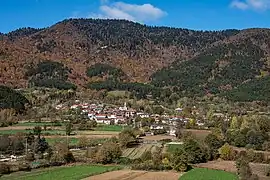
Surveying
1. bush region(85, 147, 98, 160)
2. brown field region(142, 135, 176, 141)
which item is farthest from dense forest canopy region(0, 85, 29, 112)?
bush region(85, 147, 98, 160)

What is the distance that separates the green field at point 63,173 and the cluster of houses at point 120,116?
34837mm

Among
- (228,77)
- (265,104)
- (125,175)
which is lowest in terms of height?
(125,175)

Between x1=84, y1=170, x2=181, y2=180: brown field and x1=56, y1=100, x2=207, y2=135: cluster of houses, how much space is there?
117 feet

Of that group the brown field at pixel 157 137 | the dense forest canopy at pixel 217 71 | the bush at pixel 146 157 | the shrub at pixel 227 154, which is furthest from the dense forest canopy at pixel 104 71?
the bush at pixel 146 157

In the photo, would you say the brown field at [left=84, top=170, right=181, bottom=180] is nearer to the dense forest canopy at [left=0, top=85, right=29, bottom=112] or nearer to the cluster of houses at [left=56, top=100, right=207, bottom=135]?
the cluster of houses at [left=56, top=100, right=207, bottom=135]

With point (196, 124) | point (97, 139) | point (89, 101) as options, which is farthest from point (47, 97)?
point (97, 139)

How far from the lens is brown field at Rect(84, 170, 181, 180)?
44.5 meters

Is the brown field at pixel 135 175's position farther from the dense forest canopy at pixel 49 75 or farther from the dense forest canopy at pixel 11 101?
the dense forest canopy at pixel 49 75

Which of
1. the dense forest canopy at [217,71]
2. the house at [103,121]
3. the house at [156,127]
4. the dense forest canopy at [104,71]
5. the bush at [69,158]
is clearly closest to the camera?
the bush at [69,158]

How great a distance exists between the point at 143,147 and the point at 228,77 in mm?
102106

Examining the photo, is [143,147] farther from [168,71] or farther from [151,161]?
[168,71]

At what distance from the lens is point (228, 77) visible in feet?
530

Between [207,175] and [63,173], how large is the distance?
1420 centimetres

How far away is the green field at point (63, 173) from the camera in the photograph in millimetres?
43781
